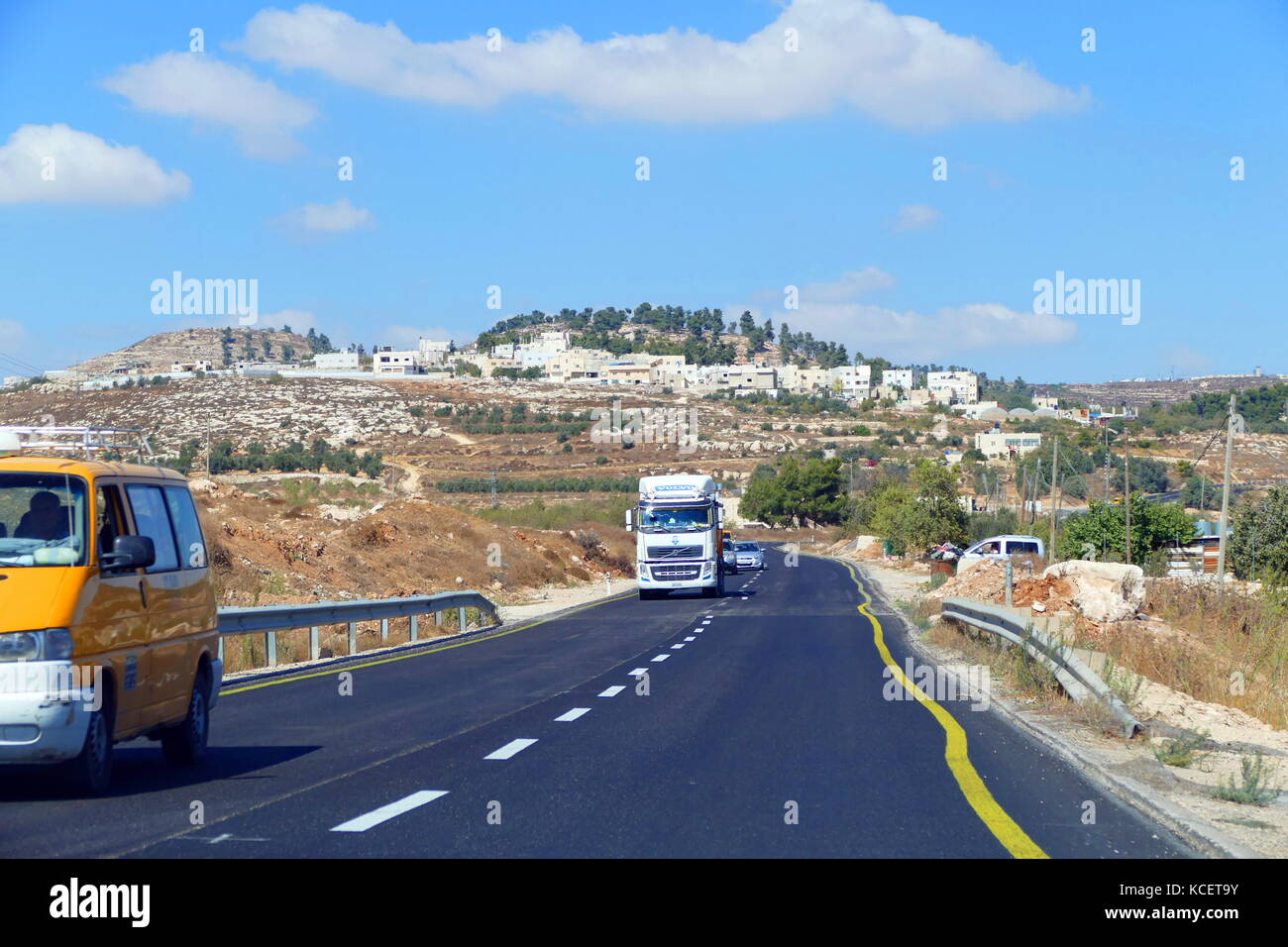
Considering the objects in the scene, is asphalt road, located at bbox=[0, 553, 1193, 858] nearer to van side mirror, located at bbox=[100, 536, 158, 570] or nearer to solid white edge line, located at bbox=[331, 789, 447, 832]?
solid white edge line, located at bbox=[331, 789, 447, 832]

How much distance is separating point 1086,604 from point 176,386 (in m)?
106

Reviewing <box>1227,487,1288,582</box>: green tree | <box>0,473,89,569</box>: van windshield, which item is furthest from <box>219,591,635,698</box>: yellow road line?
<box>1227,487,1288,582</box>: green tree

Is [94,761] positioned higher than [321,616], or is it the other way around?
[94,761]

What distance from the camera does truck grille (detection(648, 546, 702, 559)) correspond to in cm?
4125

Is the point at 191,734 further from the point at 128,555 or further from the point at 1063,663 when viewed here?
the point at 1063,663

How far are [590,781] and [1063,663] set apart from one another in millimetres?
6059

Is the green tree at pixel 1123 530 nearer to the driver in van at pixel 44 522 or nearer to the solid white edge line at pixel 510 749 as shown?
the solid white edge line at pixel 510 749

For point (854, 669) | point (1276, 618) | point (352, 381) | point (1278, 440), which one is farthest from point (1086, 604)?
point (352, 381)

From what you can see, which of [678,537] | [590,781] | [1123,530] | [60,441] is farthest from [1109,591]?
[1123,530]

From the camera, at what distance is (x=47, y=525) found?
28.5ft

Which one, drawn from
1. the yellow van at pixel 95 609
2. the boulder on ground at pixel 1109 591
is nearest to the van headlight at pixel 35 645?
the yellow van at pixel 95 609

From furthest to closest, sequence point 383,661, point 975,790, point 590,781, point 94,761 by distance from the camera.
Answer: point 383,661 → point 590,781 → point 975,790 → point 94,761

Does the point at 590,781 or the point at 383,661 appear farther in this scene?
the point at 383,661
